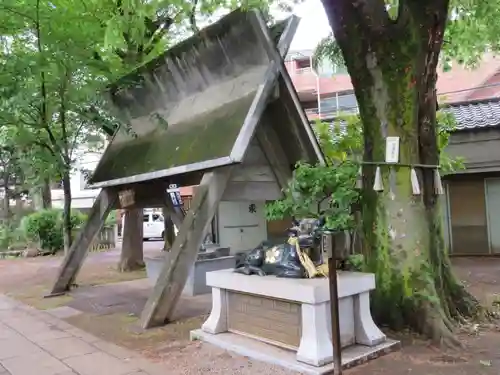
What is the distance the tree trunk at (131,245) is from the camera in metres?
12.9

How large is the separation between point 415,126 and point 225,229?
35.5 feet

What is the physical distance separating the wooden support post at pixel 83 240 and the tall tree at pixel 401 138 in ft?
18.5

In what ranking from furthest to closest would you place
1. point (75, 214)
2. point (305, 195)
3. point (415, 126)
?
point (75, 214) < point (415, 126) < point (305, 195)

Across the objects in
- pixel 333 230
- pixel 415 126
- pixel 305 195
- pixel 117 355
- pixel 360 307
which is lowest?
pixel 117 355

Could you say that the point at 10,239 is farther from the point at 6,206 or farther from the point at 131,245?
the point at 131,245

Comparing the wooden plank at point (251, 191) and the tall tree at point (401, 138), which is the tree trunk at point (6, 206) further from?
the tall tree at point (401, 138)

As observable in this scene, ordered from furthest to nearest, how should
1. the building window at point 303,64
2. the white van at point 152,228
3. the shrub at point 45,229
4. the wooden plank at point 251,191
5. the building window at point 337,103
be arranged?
the building window at point 303,64 < the white van at point 152,228 < the building window at point 337,103 < the shrub at point 45,229 < the wooden plank at point 251,191

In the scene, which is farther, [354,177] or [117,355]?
[354,177]

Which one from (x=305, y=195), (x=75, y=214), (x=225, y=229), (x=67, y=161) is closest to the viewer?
(x=305, y=195)

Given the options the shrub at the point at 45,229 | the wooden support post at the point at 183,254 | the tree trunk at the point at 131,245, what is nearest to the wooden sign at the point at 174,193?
the wooden support post at the point at 183,254

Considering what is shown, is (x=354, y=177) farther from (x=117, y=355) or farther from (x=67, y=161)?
(x=67, y=161)

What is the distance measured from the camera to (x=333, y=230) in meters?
4.91

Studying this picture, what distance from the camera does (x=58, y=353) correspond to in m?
5.48

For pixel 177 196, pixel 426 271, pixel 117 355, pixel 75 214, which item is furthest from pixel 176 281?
pixel 75 214
